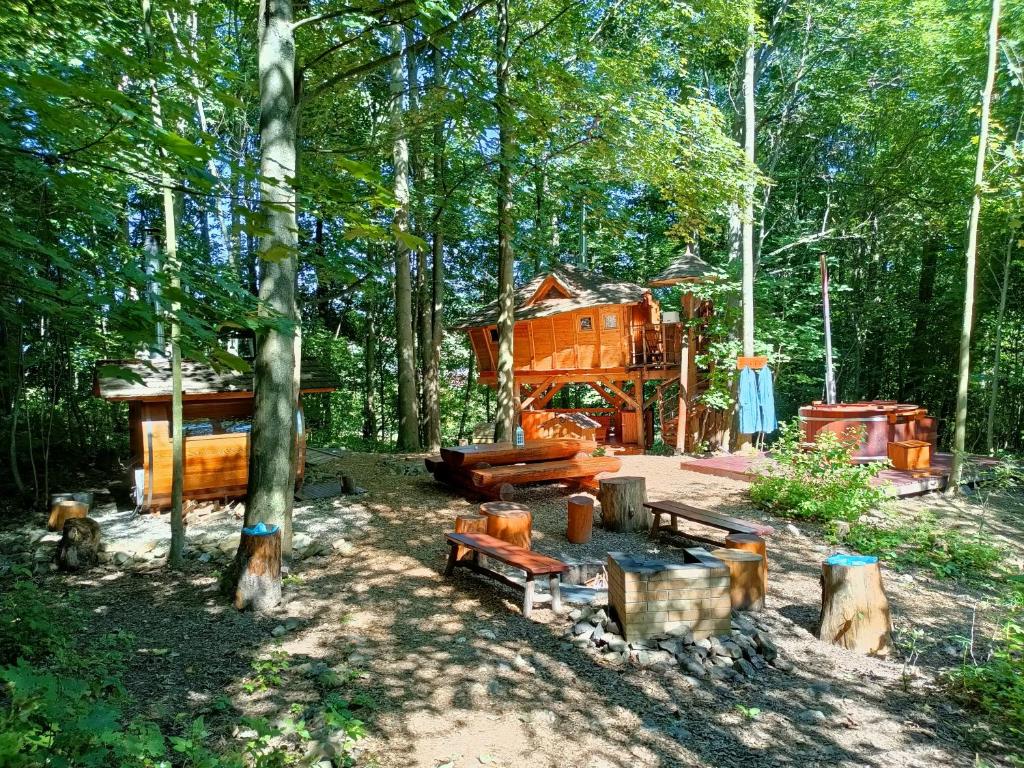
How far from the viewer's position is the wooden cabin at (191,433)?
8562mm

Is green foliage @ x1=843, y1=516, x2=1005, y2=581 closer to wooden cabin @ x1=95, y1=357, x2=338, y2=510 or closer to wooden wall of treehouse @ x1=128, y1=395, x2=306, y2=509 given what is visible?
wooden cabin @ x1=95, y1=357, x2=338, y2=510

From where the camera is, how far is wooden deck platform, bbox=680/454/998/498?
34.0 ft

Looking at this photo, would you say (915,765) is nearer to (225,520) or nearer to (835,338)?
(225,520)

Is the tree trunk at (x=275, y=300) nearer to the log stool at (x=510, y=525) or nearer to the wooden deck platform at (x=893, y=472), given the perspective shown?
the log stool at (x=510, y=525)

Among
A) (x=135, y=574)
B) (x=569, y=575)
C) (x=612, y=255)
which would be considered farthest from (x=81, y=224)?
(x=612, y=255)

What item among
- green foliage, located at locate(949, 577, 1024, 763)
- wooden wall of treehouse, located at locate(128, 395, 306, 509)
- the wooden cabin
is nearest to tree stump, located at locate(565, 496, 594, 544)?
green foliage, located at locate(949, 577, 1024, 763)

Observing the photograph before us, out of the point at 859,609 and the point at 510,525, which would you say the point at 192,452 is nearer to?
the point at 510,525

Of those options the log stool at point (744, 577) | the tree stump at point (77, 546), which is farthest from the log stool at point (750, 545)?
the tree stump at point (77, 546)

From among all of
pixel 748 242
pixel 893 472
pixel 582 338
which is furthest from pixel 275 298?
pixel 582 338

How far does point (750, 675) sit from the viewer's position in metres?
4.53

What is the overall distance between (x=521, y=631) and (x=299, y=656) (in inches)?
→ 69.5

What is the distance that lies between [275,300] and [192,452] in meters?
4.54

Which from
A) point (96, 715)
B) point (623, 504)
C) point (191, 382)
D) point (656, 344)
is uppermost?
point (656, 344)

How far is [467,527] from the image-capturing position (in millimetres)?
6527
